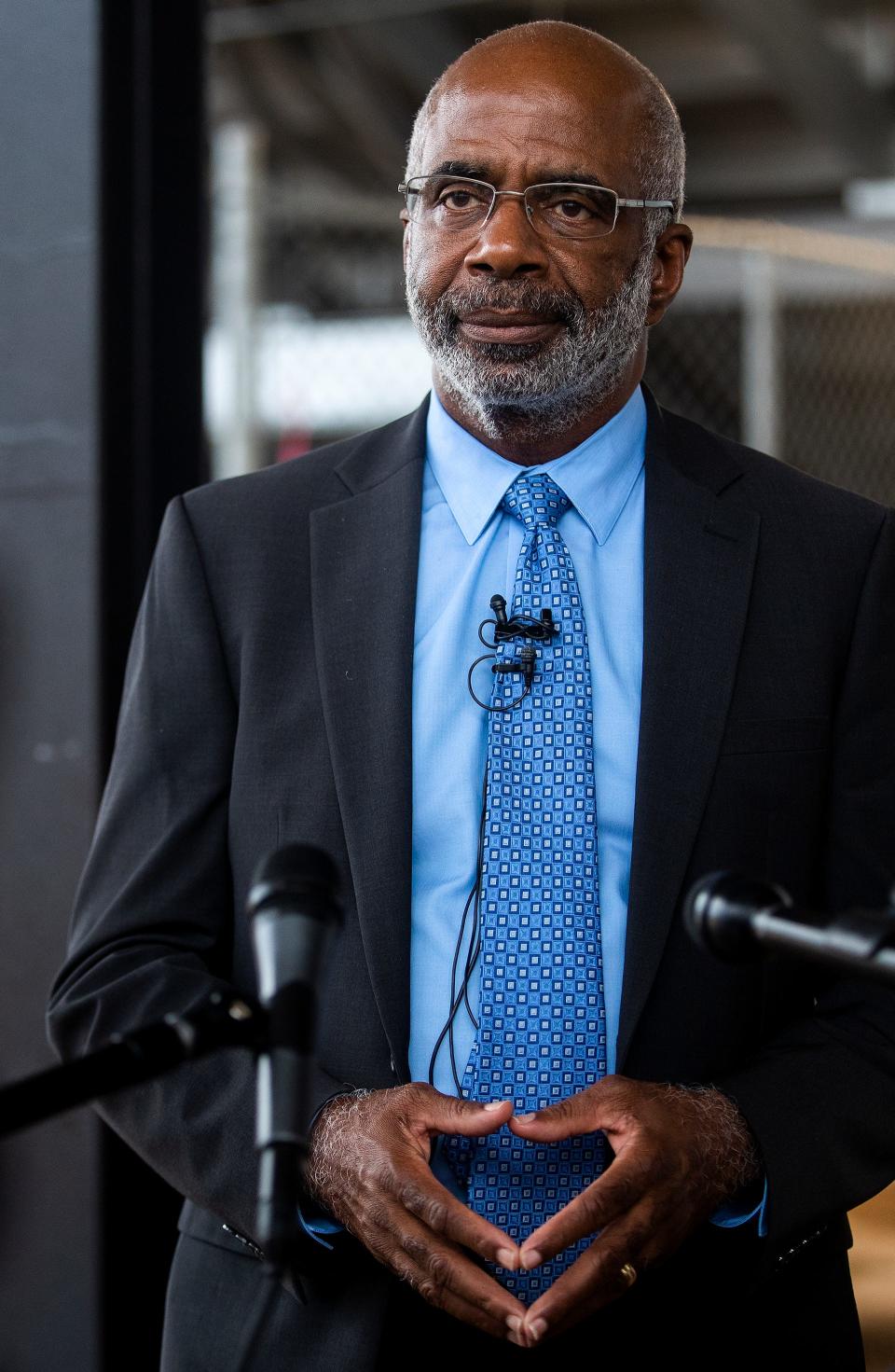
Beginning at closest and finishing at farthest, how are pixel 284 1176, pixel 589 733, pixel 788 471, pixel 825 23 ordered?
pixel 284 1176, pixel 589 733, pixel 788 471, pixel 825 23

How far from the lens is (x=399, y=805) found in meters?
1.82

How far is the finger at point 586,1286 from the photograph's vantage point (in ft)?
5.09

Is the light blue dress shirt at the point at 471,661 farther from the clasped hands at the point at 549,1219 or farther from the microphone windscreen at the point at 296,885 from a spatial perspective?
the microphone windscreen at the point at 296,885

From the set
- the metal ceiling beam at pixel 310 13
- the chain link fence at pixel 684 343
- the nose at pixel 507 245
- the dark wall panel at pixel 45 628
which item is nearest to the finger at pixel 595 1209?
the nose at pixel 507 245

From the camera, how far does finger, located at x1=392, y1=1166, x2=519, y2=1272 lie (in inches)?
60.7

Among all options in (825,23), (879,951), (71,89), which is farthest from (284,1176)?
(825,23)

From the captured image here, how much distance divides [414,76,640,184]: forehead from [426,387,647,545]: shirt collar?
30 cm

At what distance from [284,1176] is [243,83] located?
7655mm

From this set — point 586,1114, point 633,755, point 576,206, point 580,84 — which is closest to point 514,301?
point 576,206

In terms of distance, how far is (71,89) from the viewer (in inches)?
106

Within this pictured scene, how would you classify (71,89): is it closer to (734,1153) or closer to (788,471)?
(788,471)

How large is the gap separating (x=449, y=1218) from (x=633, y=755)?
0.57m

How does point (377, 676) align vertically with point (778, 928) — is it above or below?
above

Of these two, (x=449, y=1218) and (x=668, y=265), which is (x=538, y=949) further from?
(x=668, y=265)
